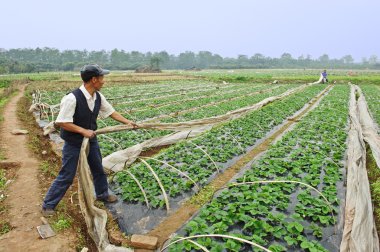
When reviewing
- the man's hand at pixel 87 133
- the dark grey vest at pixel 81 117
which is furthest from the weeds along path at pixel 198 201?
the dark grey vest at pixel 81 117

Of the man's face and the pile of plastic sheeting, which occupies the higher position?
the man's face

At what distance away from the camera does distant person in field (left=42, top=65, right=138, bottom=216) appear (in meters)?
4.66

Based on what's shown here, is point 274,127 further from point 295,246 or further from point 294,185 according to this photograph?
point 295,246

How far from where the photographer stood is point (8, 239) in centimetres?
457

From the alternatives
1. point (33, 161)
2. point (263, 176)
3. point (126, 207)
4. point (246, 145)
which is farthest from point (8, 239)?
point (246, 145)

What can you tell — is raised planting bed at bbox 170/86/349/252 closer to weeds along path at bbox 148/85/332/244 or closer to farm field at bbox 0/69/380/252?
farm field at bbox 0/69/380/252

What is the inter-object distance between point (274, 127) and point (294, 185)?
651 centimetres

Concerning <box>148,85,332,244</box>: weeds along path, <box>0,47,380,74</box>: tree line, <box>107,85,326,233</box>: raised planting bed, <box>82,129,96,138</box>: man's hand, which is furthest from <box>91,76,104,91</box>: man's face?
<box>0,47,380,74</box>: tree line

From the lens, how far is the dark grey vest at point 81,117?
4.74 metres

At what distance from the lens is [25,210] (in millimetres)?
5449

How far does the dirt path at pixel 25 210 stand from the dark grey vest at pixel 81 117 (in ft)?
4.78

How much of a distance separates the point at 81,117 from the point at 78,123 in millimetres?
116

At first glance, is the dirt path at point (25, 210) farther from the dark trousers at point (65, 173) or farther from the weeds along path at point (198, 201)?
the weeds along path at point (198, 201)

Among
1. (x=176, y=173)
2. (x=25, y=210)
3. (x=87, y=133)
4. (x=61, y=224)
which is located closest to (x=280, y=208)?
(x=176, y=173)
